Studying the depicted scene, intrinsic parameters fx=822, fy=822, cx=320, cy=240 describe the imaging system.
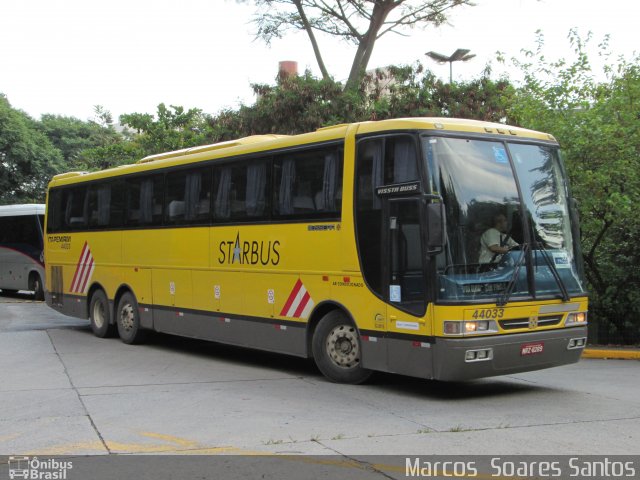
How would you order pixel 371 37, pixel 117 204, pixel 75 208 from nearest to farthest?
pixel 117 204, pixel 75 208, pixel 371 37

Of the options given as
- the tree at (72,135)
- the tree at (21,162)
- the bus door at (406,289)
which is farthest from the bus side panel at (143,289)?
the tree at (72,135)

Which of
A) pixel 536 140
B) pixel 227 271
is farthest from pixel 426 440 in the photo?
pixel 227 271

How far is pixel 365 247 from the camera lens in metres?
10.0

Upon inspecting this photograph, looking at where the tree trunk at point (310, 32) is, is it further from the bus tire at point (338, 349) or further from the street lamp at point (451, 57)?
the bus tire at point (338, 349)

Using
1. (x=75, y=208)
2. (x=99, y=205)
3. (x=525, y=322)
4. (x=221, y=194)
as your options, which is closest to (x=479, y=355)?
(x=525, y=322)

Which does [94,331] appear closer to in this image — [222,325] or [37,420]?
[222,325]

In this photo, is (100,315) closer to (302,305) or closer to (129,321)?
(129,321)

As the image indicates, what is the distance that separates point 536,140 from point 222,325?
5560 millimetres

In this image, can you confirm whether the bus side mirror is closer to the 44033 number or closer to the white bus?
the 44033 number

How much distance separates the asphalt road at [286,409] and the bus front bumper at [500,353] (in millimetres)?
391

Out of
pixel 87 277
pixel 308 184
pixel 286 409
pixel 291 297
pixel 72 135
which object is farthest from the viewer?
pixel 72 135

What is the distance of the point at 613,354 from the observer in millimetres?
14648

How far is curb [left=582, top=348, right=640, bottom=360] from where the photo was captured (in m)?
14.6
